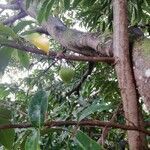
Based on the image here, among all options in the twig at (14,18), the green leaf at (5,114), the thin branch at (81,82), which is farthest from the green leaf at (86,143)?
the twig at (14,18)

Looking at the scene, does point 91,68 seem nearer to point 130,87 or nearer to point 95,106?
point 130,87

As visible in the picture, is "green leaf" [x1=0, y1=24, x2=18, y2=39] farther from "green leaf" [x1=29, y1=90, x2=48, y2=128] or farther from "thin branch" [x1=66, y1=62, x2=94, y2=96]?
"thin branch" [x1=66, y1=62, x2=94, y2=96]

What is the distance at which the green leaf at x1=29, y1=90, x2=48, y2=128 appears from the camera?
0.85 meters

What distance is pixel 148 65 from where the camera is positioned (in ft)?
3.67

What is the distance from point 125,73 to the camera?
1.17 meters

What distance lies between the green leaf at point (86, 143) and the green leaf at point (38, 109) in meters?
0.10

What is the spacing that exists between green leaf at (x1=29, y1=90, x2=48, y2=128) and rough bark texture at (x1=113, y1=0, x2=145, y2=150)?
0.80ft

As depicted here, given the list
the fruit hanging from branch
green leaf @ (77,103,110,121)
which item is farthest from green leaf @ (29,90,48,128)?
the fruit hanging from branch

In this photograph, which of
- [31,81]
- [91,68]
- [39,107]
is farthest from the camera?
[31,81]

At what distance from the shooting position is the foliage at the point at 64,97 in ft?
2.97

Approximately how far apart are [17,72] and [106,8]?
3470 millimetres

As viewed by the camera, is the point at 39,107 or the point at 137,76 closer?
the point at 39,107

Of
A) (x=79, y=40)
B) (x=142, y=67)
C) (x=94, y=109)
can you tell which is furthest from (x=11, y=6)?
(x=94, y=109)

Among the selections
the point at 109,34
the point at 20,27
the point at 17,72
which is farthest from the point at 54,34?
the point at 17,72
